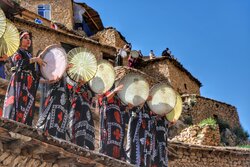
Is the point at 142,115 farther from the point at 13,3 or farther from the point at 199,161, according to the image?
the point at 13,3

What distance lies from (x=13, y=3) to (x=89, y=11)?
1539 cm

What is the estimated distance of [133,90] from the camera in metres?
12.1

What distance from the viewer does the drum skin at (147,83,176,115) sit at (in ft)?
41.2

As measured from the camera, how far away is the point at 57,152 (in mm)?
9141

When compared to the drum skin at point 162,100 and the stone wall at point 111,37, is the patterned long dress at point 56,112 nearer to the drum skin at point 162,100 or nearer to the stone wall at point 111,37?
the drum skin at point 162,100

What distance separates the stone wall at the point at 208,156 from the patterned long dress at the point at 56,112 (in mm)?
6528

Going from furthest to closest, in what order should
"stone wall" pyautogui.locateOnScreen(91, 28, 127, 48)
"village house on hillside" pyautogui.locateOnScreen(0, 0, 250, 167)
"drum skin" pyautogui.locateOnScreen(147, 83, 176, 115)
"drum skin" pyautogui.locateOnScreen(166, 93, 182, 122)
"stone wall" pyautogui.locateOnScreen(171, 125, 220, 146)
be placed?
1. "stone wall" pyautogui.locateOnScreen(91, 28, 127, 48)
2. "stone wall" pyautogui.locateOnScreen(171, 125, 220, 146)
3. "drum skin" pyautogui.locateOnScreen(166, 93, 182, 122)
4. "drum skin" pyautogui.locateOnScreen(147, 83, 176, 115)
5. "village house on hillside" pyautogui.locateOnScreen(0, 0, 250, 167)

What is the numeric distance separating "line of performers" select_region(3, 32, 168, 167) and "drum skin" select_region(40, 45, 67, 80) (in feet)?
0.49

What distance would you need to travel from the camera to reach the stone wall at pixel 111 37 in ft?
99.6

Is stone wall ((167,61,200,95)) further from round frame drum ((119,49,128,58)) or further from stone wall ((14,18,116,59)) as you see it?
stone wall ((14,18,116,59))

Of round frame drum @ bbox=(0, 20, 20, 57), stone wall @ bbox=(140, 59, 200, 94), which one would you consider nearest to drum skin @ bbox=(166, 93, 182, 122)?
round frame drum @ bbox=(0, 20, 20, 57)

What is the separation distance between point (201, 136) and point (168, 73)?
8.52 metres

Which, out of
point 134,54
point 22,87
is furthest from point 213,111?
point 22,87

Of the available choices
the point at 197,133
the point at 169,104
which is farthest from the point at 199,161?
the point at 169,104
